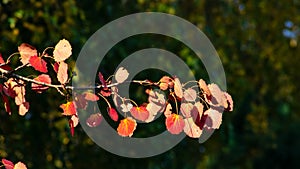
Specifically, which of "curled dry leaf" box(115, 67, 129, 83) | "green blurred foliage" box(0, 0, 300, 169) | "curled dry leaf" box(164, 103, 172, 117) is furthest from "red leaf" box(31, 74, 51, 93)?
"green blurred foliage" box(0, 0, 300, 169)

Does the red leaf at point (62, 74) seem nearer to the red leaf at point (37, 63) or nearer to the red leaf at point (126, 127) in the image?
the red leaf at point (37, 63)

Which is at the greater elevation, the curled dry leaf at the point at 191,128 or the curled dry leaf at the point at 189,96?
the curled dry leaf at the point at 189,96

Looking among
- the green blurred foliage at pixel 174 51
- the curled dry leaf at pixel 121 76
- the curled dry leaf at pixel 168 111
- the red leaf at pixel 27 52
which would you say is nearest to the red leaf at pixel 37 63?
the red leaf at pixel 27 52

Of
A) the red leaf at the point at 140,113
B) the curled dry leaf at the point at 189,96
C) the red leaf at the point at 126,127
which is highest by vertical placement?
the curled dry leaf at the point at 189,96

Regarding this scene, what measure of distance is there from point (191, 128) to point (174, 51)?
230cm

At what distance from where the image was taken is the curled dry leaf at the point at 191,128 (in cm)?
119

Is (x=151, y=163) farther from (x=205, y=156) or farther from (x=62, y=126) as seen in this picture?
(x=205, y=156)

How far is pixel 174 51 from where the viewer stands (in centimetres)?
347

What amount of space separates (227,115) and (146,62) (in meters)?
0.87

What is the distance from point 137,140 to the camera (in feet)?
10.2

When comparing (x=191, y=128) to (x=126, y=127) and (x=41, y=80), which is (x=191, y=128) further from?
(x=41, y=80)

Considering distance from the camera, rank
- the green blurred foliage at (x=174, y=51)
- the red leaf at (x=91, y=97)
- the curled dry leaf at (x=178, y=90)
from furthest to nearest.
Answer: the green blurred foliage at (x=174, y=51), the red leaf at (x=91, y=97), the curled dry leaf at (x=178, y=90)

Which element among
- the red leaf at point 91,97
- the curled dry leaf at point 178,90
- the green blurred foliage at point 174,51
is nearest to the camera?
the curled dry leaf at point 178,90

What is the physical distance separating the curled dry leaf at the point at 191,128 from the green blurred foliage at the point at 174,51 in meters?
0.96
